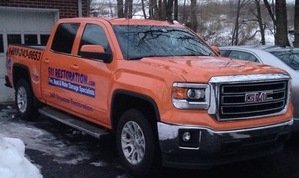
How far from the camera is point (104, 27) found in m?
6.77

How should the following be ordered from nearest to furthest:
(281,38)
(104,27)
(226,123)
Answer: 1. (226,123)
2. (104,27)
3. (281,38)

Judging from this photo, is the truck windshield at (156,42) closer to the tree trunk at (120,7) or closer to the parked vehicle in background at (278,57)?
the parked vehicle in background at (278,57)

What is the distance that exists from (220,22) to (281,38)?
2570 cm

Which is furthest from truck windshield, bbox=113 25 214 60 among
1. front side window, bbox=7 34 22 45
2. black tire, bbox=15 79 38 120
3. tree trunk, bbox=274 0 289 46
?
tree trunk, bbox=274 0 289 46

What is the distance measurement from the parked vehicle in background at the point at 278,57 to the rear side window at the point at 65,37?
270cm

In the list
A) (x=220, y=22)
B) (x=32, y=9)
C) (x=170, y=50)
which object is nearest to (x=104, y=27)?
(x=170, y=50)

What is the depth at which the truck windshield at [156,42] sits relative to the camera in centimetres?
639

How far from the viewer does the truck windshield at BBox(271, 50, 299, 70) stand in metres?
7.29

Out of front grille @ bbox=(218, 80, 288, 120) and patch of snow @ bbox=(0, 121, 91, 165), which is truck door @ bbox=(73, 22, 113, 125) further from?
front grille @ bbox=(218, 80, 288, 120)

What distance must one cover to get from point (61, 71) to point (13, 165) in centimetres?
248

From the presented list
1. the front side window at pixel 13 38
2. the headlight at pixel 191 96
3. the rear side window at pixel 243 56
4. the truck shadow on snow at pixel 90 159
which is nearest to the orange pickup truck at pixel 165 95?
the headlight at pixel 191 96

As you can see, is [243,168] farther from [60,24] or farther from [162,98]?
[60,24]

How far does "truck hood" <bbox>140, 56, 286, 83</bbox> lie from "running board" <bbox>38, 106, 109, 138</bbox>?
1.22 m

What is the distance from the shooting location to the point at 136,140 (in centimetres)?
578
